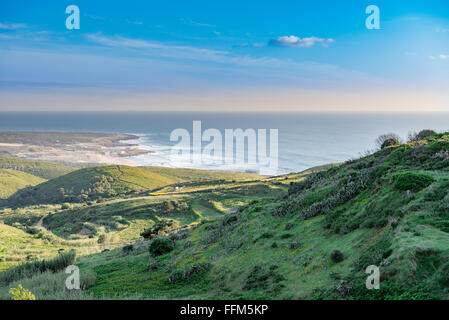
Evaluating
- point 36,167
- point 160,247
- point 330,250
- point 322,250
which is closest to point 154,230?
point 160,247

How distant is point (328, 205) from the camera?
54.0 feet

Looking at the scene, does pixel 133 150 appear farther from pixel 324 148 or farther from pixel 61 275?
pixel 61 275

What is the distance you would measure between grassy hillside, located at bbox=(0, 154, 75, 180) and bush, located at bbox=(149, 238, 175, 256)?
142823 millimetres

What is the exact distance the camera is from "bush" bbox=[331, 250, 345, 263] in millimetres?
10250

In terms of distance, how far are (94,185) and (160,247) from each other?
308 feet

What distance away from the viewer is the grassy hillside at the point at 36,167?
146 metres

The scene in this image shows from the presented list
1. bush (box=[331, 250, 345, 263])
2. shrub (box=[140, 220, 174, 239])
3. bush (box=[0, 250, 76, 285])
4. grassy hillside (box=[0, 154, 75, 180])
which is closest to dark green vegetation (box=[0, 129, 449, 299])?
bush (box=[331, 250, 345, 263])

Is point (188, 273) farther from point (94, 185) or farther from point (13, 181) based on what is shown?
point (13, 181)

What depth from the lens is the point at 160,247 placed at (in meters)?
19.5

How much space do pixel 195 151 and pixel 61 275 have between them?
7072 inches

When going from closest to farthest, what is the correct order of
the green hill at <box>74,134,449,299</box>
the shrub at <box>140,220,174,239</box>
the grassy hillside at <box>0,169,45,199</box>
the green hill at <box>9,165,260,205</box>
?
the green hill at <box>74,134,449,299</box>
the shrub at <box>140,220,174,239</box>
the green hill at <box>9,165,260,205</box>
the grassy hillside at <box>0,169,45,199</box>

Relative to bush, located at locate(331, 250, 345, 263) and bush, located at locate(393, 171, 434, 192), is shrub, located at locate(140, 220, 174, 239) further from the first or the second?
bush, located at locate(393, 171, 434, 192)


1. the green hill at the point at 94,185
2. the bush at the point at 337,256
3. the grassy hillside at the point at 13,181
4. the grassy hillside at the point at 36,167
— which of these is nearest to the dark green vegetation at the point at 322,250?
the bush at the point at 337,256
